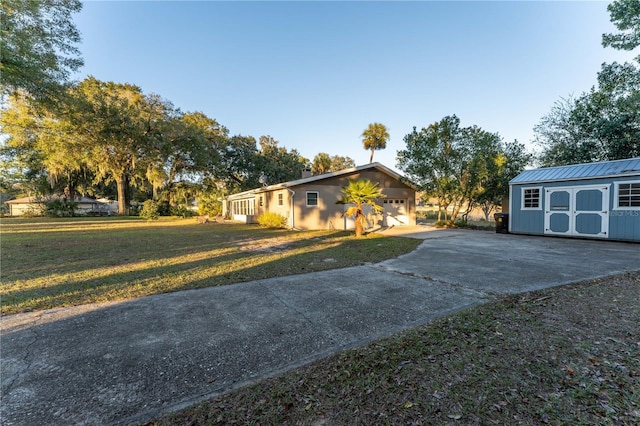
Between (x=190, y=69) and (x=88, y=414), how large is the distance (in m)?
17.6

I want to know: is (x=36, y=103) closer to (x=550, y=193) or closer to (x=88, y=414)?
(x=88, y=414)

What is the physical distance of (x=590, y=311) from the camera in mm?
3564

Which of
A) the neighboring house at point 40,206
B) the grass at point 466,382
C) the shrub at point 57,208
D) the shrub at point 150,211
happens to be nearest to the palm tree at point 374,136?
the shrub at point 150,211

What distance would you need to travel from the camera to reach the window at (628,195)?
31.6 ft

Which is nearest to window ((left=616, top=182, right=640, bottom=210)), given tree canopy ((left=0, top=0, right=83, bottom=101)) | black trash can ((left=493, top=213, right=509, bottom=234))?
black trash can ((left=493, top=213, right=509, bottom=234))

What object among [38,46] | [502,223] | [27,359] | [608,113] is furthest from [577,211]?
[38,46]

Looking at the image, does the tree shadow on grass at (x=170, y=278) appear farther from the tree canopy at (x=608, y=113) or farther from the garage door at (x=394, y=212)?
the tree canopy at (x=608, y=113)

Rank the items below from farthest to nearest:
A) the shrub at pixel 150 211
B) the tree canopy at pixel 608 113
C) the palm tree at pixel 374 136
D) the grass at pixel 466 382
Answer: the palm tree at pixel 374 136
the shrub at pixel 150 211
the tree canopy at pixel 608 113
the grass at pixel 466 382

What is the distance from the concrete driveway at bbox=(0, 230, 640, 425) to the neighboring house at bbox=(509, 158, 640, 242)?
5.76 metres

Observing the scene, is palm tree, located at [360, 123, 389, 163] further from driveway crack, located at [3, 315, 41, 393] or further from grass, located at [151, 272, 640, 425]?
driveway crack, located at [3, 315, 41, 393]

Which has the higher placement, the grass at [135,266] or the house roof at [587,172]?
the house roof at [587,172]

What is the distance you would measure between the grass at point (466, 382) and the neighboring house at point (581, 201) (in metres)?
9.70

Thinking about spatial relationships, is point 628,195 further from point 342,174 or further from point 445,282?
point 342,174

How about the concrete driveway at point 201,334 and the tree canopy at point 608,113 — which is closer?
the concrete driveway at point 201,334
